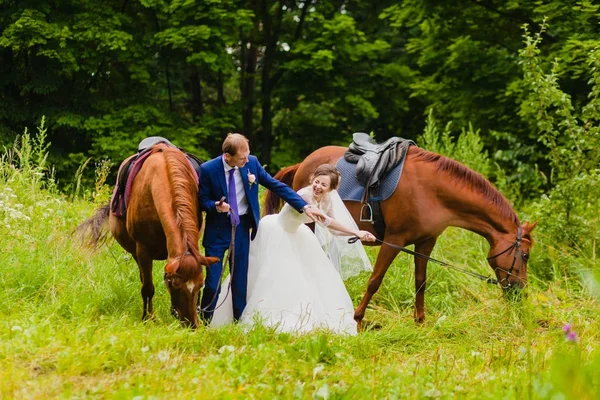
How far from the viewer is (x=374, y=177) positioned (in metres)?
6.22

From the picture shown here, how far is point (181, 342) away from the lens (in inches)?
167

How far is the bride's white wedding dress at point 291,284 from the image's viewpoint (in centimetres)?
546

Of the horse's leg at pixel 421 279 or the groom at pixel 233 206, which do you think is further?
the horse's leg at pixel 421 279

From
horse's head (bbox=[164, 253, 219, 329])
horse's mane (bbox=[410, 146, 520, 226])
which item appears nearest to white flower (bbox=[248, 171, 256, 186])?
horse's head (bbox=[164, 253, 219, 329])

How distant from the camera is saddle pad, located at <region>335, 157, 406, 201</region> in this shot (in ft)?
20.3

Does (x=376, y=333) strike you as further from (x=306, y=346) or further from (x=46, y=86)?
(x=46, y=86)

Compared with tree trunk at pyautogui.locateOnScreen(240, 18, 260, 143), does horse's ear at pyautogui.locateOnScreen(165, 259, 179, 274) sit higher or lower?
lower

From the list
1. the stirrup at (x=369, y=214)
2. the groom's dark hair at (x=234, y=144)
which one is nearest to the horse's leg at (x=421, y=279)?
the stirrup at (x=369, y=214)

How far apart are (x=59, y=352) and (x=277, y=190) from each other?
2.35m

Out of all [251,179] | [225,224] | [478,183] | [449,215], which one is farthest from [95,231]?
[478,183]

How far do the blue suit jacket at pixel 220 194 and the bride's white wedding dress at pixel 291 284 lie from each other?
0.93 ft

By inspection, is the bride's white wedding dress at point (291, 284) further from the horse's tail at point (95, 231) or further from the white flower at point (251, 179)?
the horse's tail at point (95, 231)

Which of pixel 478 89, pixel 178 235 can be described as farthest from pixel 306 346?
pixel 478 89

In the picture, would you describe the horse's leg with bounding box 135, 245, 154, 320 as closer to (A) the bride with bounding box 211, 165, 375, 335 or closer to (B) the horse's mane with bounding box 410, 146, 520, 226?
(A) the bride with bounding box 211, 165, 375, 335
